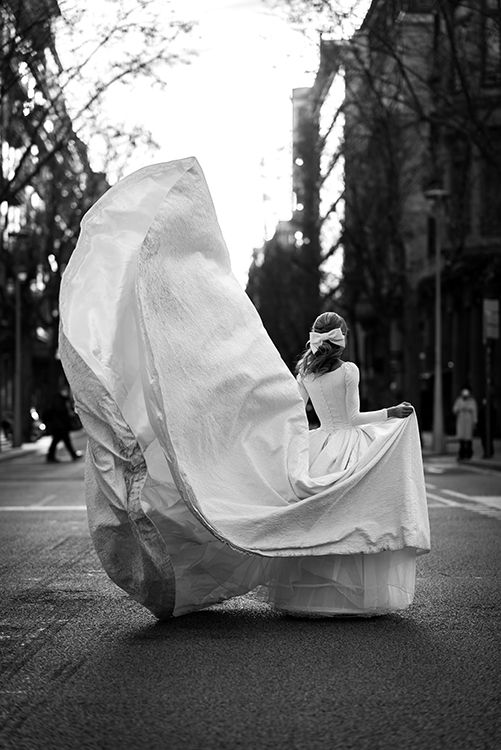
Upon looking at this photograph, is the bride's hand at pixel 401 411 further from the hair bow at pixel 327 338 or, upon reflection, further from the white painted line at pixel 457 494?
the white painted line at pixel 457 494

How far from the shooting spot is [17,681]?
19.9 ft

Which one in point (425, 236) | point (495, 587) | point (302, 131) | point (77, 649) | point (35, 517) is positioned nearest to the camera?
point (77, 649)

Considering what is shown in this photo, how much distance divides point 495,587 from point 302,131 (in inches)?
1680

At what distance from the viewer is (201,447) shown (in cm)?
733

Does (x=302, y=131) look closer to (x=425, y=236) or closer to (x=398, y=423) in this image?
(x=425, y=236)

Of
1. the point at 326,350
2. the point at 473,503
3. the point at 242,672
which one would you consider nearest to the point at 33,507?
the point at 473,503

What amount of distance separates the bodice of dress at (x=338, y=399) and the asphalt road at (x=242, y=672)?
113 centimetres

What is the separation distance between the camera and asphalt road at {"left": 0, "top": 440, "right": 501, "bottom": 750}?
16.7 ft

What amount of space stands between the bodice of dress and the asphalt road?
1.13 m

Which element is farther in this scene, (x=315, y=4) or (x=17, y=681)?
(x=315, y=4)

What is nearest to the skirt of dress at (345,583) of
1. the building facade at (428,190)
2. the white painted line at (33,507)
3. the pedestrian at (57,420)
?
the white painted line at (33,507)

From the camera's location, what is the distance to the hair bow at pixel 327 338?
8141mm

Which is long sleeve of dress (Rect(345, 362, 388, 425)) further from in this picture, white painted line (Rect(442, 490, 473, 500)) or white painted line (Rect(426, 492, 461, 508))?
white painted line (Rect(442, 490, 473, 500))

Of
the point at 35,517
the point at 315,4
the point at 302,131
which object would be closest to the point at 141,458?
the point at 35,517
